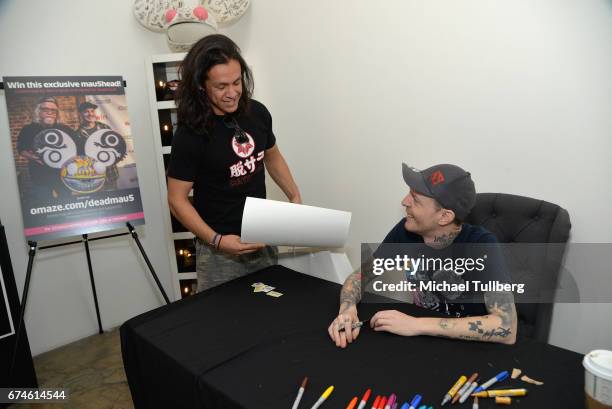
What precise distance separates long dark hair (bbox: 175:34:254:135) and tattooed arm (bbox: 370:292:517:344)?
0.97 metres

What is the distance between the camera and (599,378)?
68 centimetres

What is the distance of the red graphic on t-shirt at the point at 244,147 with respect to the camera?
163 cm

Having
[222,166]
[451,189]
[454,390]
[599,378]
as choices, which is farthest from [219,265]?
[599,378]

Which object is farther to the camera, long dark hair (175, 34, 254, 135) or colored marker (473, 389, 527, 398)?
long dark hair (175, 34, 254, 135)

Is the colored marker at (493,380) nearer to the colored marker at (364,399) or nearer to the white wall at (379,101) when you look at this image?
the colored marker at (364,399)

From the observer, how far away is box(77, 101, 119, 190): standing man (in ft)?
7.45

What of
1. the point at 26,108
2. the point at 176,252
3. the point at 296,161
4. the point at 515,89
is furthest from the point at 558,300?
the point at 26,108

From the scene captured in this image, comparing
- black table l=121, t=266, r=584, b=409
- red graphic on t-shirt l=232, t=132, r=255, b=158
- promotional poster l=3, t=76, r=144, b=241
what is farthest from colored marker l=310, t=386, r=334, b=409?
promotional poster l=3, t=76, r=144, b=241

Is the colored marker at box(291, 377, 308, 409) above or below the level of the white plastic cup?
below

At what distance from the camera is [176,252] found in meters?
2.78

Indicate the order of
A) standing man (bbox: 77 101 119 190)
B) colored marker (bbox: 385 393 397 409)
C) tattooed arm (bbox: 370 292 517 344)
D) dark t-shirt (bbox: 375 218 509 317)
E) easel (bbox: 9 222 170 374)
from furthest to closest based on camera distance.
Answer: standing man (bbox: 77 101 119 190), easel (bbox: 9 222 170 374), dark t-shirt (bbox: 375 218 509 317), tattooed arm (bbox: 370 292 517 344), colored marker (bbox: 385 393 397 409)

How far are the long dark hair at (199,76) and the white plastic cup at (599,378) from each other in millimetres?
1346

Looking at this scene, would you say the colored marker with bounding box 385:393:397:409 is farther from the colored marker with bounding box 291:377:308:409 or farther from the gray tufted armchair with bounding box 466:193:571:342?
the gray tufted armchair with bounding box 466:193:571:342

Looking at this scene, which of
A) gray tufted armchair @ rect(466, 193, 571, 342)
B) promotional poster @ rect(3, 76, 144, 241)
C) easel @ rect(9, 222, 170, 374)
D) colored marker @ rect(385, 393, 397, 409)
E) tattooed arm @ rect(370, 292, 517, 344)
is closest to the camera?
colored marker @ rect(385, 393, 397, 409)
